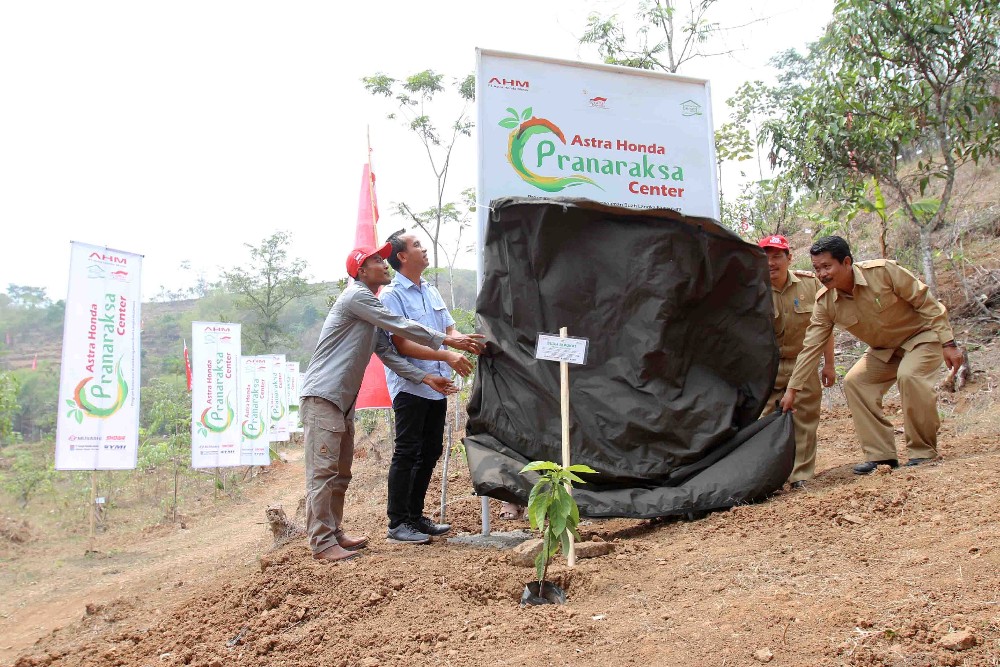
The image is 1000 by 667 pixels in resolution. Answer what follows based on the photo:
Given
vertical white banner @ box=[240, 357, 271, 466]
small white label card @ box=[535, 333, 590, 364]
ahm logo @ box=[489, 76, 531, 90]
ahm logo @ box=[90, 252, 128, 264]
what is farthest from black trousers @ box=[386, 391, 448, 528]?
vertical white banner @ box=[240, 357, 271, 466]

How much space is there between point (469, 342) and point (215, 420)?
897cm

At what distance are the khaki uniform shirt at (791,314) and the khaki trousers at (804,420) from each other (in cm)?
20

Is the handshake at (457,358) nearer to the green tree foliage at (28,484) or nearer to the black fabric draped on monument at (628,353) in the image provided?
the black fabric draped on monument at (628,353)

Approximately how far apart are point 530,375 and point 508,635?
147cm

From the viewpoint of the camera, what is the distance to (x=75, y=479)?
15172mm

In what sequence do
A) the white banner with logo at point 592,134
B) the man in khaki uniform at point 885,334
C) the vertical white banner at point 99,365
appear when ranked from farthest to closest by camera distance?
the vertical white banner at point 99,365 < the white banner with logo at point 592,134 < the man in khaki uniform at point 885,334

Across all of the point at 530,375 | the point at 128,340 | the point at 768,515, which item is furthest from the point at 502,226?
the point at 128,340

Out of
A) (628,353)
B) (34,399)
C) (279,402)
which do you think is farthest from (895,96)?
(34,399)

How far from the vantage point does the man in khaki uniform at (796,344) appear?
391 centimetres

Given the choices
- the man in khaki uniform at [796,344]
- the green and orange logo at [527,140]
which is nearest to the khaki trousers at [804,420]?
the man in khaki uniform at [796,344]

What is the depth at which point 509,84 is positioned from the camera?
389cm

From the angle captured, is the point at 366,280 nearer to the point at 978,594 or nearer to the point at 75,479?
the point at 978,594

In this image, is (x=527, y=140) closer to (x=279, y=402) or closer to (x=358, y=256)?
(x=358, y=256)

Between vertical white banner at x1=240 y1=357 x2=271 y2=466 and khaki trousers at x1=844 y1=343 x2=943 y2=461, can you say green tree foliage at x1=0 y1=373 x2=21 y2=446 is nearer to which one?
vertical white banner at x1=240 y1=357 x2=271 y2=466
